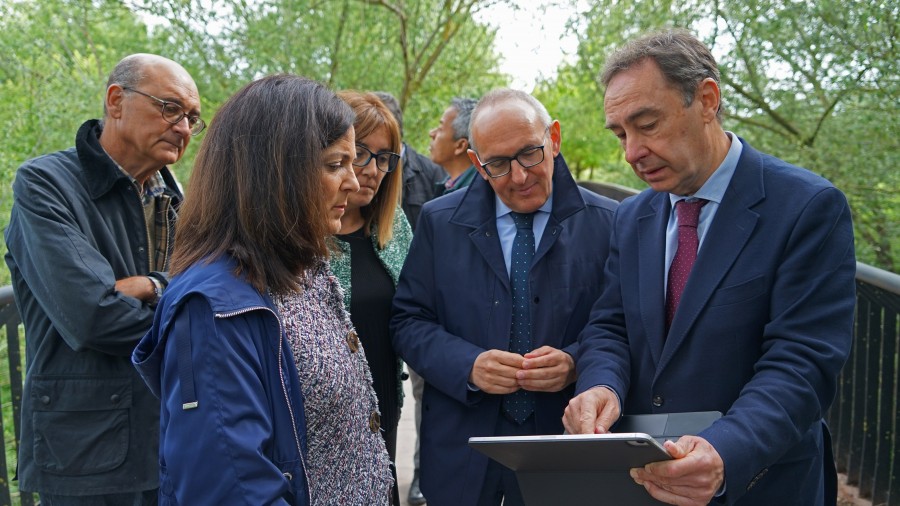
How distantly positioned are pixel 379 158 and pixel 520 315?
0.95 metres

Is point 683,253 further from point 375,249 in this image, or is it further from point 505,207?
point 375,249

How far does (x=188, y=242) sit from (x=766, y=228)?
1.61 metres

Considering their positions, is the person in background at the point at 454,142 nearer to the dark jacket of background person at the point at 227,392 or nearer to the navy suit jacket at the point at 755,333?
the navy suit jacket at the point at 755,333

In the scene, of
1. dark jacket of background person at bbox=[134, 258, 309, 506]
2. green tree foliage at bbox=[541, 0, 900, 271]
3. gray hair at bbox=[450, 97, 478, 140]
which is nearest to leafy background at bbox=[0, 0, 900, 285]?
green tree foliage at bbox=[541, 0, 900, 271]

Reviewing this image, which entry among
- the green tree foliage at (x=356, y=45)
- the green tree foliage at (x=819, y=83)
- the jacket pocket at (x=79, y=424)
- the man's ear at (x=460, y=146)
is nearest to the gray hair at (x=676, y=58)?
the jacket pocket at (x=79, y=424)

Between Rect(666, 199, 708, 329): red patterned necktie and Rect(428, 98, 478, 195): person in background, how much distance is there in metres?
3.31

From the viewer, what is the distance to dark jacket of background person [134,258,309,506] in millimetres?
1860

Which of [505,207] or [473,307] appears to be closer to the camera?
[473,307]

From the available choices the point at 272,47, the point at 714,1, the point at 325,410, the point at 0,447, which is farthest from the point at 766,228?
the point at 272,47

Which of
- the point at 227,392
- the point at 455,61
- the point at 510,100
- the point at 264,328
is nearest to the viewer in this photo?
the point at 227,392

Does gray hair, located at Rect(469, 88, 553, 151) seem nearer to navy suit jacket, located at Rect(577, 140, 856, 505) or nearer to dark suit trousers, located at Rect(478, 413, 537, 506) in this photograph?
navy suit jacket, located at Rect(577, 140, 856, 505)

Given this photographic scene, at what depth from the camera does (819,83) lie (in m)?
5.63

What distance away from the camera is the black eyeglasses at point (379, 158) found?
3.56 m

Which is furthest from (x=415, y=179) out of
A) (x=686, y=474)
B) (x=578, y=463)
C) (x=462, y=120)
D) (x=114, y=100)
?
(x=686, y=474)
